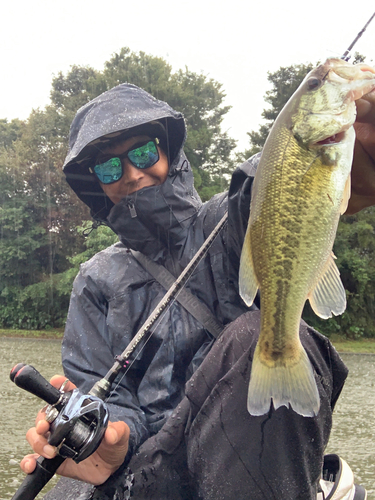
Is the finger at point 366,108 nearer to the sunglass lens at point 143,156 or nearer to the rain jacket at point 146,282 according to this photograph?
the rain jacket at point 146,282

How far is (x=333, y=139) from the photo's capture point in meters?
1.30

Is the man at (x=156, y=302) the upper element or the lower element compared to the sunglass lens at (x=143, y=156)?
lower

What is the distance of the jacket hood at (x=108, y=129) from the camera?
2754 mm

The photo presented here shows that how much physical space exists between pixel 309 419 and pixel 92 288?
151 cm

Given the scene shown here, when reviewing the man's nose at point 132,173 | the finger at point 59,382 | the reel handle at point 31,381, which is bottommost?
the finger at point 59,382

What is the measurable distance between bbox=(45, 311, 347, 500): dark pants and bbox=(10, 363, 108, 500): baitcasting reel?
0.28 meters

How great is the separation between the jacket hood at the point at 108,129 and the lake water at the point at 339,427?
83.4 inches

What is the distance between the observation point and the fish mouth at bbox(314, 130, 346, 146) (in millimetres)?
1298

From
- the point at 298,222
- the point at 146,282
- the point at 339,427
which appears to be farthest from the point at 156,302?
the point at 339,427

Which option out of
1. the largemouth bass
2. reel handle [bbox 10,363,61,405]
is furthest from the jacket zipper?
the largemouth bass

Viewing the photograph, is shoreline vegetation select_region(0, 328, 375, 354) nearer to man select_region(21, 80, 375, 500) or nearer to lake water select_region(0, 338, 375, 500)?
lake water select_region(0, 338, 375, 500)

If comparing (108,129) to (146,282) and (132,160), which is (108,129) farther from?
(146,282)

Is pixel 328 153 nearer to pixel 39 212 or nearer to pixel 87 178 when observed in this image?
pixel 87 178

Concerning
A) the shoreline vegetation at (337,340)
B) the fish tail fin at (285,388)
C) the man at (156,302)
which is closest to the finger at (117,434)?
the man at (156,302)
